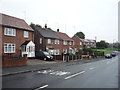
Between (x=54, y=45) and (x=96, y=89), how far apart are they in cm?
3376

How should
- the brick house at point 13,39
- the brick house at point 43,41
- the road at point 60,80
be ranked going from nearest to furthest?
1. the road at point 60,80
2. the brick house at point 13,39
3. the brick house at point 43,41

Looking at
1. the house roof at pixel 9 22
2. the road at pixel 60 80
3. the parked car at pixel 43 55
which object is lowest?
the road at pixel 60 80

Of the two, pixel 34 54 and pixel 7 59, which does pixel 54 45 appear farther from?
pixel 7 59

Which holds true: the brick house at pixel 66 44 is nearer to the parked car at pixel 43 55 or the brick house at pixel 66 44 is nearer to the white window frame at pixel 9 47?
the parked car at pixel 43 55

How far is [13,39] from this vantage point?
26.8 metres

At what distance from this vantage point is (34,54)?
3075 cm

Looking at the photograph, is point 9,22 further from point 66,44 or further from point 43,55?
point 66,44

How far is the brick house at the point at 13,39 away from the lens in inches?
974

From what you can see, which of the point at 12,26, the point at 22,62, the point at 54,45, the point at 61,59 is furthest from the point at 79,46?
the point at 22,62

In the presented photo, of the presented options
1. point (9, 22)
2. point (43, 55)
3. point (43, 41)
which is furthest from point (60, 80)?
point (43, 41)

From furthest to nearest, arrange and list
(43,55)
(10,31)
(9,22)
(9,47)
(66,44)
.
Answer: (66,44)
(43,55)
(9,22)
(10,31)
(9,47)

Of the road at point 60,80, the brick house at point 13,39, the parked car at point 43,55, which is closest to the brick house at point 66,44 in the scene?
the parked car at point 43,55

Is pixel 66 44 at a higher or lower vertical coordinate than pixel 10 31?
lower

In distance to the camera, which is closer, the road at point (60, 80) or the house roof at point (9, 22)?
the road at point (60, 80)
